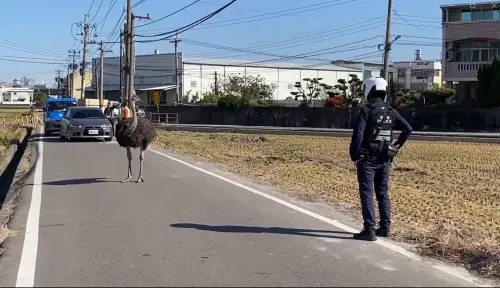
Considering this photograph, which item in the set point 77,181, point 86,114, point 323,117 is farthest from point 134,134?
point 323,117

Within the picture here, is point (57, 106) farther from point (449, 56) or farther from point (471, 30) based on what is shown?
point (471, 30)

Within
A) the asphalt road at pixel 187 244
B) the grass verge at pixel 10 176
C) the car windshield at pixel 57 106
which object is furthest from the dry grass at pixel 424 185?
the car windshield at pixel 57 106

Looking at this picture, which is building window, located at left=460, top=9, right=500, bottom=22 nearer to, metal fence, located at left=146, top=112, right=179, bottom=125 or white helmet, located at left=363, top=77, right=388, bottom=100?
metal fence, located at left=146, top=112, right=179, bottom=125

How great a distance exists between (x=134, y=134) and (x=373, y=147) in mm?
7092

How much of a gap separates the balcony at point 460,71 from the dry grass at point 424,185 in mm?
29347

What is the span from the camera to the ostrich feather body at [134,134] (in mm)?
13766

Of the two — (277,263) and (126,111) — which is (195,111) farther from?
(277,263)

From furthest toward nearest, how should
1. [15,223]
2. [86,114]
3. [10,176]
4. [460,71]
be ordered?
[460,71] < [86,114] < [10,176] < [15,223]

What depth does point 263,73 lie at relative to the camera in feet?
310

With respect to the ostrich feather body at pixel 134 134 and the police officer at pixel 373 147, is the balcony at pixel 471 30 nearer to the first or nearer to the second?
the ostrich feather body at pixel 134 134

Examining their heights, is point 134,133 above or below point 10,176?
above

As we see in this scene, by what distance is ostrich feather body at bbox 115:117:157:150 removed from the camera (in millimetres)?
A: 13766

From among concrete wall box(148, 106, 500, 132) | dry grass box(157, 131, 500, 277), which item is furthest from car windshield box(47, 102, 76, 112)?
concrete wall box(148, 106, 500, 132)

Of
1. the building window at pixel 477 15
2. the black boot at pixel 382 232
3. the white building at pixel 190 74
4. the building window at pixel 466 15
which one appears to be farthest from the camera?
the white building at pixel 190 74
